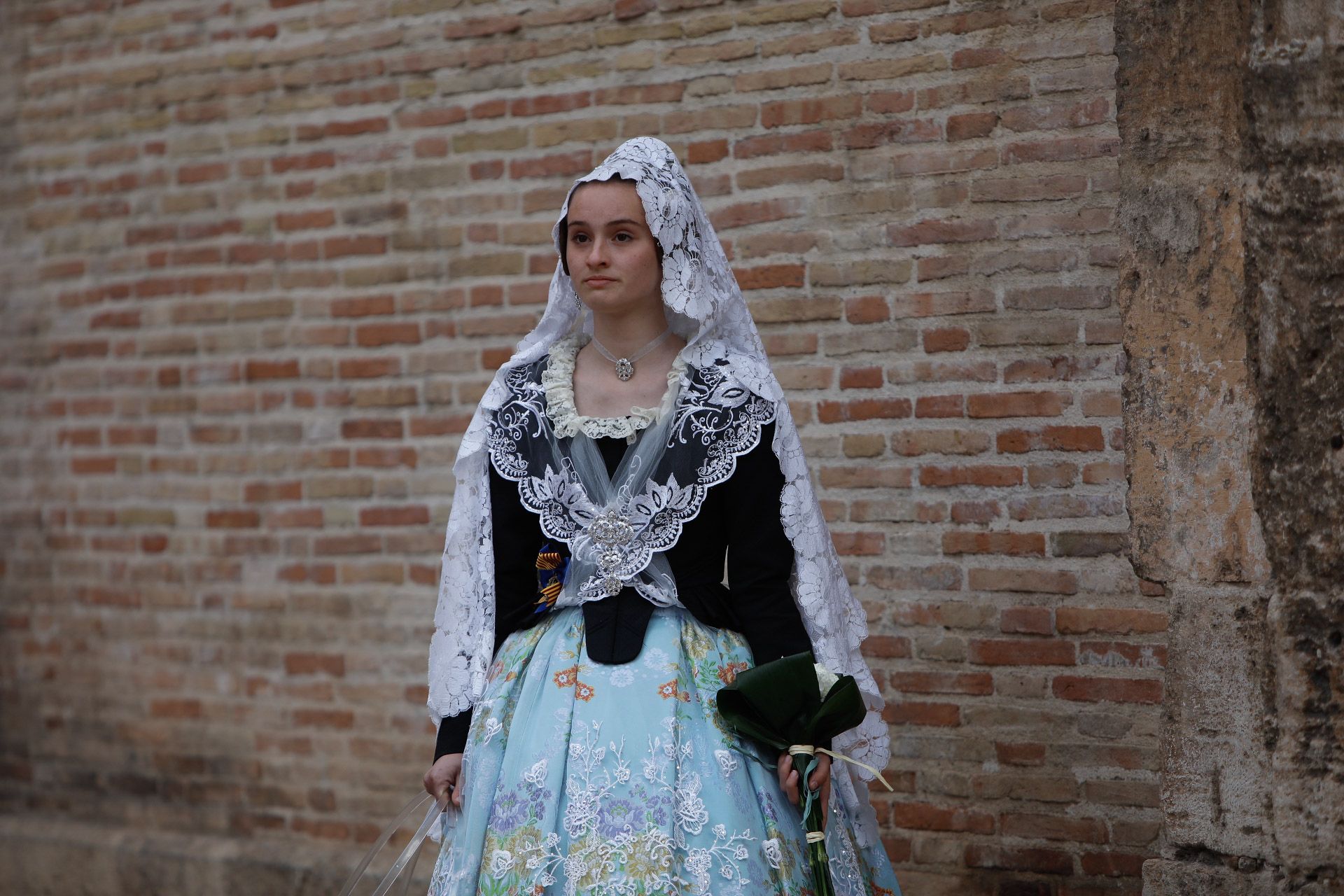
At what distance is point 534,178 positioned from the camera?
4418 mm

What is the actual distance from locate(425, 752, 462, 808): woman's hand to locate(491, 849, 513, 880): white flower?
0.21 meters

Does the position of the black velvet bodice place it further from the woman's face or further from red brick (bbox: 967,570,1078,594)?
red brick (bbox: 967,570,1078,594)

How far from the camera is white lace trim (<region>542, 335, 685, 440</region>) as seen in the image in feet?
8.63

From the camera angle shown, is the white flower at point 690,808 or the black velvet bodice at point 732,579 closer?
the white flower at point 690,808

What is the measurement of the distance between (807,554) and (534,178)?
7.35 ft

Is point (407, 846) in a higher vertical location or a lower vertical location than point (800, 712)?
lower

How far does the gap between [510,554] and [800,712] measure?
69 centimetres

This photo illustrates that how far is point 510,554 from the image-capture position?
272 cm

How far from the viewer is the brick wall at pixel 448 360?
3.73 metres

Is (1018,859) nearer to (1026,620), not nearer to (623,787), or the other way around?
(1026,620)

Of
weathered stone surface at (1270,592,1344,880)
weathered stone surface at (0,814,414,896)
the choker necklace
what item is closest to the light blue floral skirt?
the choker necklace

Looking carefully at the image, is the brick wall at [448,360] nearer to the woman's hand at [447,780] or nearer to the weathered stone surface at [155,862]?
the weathered stone surface at [155,862]

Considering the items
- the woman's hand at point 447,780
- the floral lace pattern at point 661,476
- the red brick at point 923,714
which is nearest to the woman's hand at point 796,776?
the floral lace pattern at point 661,476

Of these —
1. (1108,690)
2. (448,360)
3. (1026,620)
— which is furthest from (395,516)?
(1108,690)
